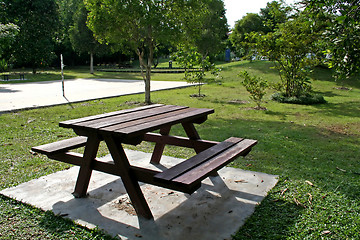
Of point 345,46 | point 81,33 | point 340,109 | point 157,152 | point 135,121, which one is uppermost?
point 81,33

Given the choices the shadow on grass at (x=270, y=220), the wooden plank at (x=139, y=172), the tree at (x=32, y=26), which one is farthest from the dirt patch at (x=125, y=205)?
the tree at (x=32, y=26)

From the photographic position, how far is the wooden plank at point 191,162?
9.13 ft

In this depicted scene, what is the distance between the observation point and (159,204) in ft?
11.6

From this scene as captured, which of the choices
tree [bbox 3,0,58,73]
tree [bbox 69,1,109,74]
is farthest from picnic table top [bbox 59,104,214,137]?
tree [bbox 69,1,109,74]

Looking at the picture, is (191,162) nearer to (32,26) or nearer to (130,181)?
(130,181)

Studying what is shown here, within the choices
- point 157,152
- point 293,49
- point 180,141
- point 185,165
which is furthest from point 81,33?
point 185,165

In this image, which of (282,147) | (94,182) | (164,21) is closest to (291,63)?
(164,21)

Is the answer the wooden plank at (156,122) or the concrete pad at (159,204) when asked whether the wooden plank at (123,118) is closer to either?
the wooden plank at (156,122)

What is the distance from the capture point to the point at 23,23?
88.7 feet

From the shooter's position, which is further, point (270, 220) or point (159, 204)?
point (159, 204)

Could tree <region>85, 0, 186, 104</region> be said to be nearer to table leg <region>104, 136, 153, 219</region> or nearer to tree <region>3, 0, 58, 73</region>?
table leg <region>104, 136, 153, 219</region>

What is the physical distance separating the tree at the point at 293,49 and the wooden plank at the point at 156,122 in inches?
352

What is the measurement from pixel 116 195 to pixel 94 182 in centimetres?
54

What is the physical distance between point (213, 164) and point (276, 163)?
85.2 inches
